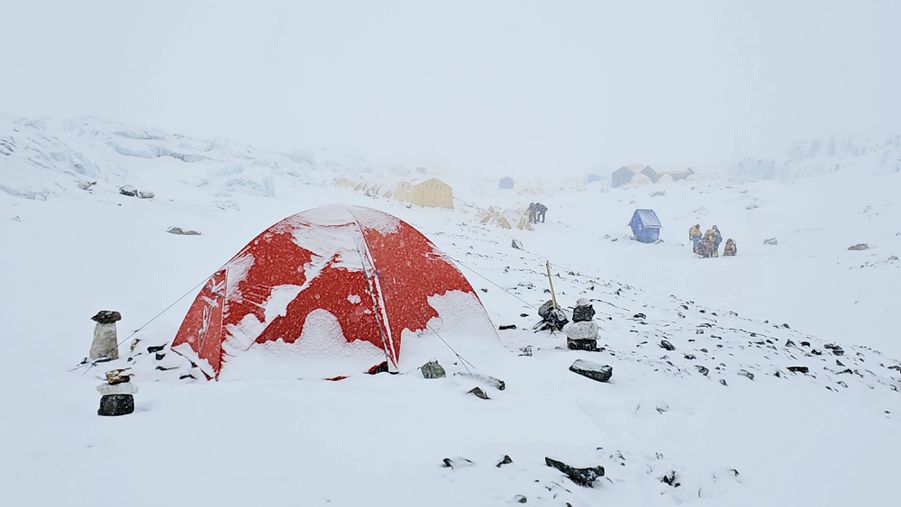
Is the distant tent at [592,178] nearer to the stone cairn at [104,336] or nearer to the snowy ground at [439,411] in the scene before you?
the snowy ground at [439,411]

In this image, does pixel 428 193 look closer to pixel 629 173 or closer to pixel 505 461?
pixel 505 461

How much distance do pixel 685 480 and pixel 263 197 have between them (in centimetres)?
2618

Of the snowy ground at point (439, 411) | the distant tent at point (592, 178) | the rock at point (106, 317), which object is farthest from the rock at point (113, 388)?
the distant tent at point (592, 178)

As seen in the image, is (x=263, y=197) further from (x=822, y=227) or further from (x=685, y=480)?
(x=822, y=227)

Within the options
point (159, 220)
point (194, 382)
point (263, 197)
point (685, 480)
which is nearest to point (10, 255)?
point (159, 220)

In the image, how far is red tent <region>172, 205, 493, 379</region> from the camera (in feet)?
16.1

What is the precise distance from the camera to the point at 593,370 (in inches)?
189

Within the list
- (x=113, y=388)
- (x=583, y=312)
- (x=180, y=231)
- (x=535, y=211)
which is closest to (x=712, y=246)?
(x=535, y=211)

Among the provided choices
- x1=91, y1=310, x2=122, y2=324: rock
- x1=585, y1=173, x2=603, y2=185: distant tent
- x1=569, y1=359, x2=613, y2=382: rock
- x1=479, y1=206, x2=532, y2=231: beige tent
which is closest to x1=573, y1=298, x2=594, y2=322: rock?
x1=569, y1=359, x2=613, y2=382: rock

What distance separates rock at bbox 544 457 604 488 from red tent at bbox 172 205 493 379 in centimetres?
224

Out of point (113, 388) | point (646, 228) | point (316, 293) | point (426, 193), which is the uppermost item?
point (426, 193)

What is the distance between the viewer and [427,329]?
17.6 ft

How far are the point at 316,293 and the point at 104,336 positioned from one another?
2.35m

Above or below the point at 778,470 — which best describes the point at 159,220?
above
